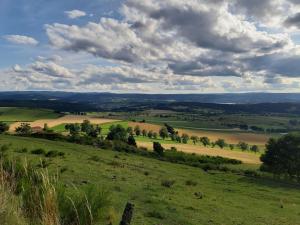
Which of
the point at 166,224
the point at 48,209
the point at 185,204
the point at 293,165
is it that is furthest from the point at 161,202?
the point at 293,165

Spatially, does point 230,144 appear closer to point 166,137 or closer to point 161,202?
point 166,137

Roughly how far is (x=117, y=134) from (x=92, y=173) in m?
107

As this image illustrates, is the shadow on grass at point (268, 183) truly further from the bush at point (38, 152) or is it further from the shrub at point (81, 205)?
the shrub at point (81, 205)

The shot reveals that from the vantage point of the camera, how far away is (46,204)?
7969 mm

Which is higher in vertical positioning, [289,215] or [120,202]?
[120,202]

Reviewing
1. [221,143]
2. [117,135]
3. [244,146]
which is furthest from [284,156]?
[221,143]

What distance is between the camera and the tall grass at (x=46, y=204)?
8055mm

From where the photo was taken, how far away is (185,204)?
2884 centimetres

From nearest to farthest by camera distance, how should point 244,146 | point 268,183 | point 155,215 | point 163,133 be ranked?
1. point 155,215
2. point 268,183
3. point 244,146
4. point 163,133

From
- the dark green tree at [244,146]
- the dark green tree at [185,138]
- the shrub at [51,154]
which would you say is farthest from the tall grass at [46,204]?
the dark green tree at [185,138]

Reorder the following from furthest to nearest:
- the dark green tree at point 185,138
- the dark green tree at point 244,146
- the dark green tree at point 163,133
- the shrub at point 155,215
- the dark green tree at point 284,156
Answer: the dark green tree at point 163,133 < the dark green tree at point 185,138 < the dark green tree at point 244,146 < the dark green tree at point 284,156 < the shrub at point 155,215

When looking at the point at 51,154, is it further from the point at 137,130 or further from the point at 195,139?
the point at 195,139

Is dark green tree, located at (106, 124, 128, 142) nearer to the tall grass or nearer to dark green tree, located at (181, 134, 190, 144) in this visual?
dark green tree, located at (181, 134, 190, 144)

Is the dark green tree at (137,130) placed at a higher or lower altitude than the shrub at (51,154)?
lower
